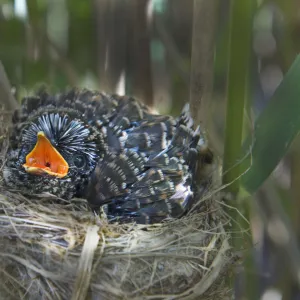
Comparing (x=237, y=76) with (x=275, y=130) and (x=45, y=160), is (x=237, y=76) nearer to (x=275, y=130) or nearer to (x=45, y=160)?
(x=275, y=130)

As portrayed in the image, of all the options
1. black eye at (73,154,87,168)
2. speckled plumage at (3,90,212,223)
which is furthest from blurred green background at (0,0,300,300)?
black eye at (73,154,87,168)

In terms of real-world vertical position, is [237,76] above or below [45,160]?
above

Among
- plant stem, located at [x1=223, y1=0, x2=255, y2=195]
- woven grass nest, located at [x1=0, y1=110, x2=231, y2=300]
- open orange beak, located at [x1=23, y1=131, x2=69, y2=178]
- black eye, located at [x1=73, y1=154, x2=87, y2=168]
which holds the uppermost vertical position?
plant stem, located at [x1=223, y1=0, x2=255, y2=195]

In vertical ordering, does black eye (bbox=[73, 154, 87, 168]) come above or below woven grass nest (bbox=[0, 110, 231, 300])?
above

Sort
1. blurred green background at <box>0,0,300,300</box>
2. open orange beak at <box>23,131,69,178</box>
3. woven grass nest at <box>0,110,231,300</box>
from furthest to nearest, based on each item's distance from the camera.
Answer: blurred green background at <box>0,0,300,300</box>
open orange beak at <box>23,131,69,178</box>
woven grass nest at <box>0,110,231,300</box>

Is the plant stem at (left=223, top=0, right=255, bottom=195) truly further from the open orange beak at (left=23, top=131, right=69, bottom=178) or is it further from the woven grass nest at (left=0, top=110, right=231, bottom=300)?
the open orange beak at (left=23, top=131, right=69, bottom=178)

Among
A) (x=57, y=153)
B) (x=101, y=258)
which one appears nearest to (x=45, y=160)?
(x=57, y=153)

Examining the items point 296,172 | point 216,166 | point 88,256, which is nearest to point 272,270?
point 296,172

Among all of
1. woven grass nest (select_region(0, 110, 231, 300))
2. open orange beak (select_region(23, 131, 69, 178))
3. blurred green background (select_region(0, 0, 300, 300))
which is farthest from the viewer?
blurred green background (select_region(0, 0, 300, 300))

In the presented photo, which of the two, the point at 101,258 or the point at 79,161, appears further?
the point at 79,161

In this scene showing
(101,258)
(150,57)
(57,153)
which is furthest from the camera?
(150,57)
